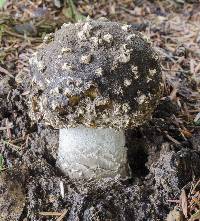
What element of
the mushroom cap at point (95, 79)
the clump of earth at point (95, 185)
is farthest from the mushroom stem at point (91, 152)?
the mushroom cap at point (95, 79)

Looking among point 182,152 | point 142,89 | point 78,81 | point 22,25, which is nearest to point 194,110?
point 182,152

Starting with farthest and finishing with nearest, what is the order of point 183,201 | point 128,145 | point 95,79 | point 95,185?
1. point 128,145
2. point 95,185
3. point 183,201
4. point 95,79

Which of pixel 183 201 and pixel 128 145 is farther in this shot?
pixel 128 145

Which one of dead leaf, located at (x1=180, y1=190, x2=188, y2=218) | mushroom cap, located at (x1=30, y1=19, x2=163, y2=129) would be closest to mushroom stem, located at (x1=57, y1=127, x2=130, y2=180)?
mushroom cap, located at (x1=30, y1=19, x2=163, y2=129)

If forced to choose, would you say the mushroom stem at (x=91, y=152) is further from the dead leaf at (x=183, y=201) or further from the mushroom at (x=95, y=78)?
the dead leaf at (x=183, y=201)

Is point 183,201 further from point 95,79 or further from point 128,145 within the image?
point 95,79

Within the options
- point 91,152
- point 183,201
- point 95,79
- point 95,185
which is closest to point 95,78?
point 95,79

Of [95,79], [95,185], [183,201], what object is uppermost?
[95,79]
